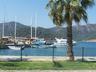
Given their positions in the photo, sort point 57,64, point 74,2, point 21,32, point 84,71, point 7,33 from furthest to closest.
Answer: point 21,32 → point 7,33 → point 74,2 → point 57,64 → point 84,71

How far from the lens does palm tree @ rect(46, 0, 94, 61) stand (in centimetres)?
2786

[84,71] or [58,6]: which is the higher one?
[58,6]

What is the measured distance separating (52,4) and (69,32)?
2.89m

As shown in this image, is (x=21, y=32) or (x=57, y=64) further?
(x=21, y=32)

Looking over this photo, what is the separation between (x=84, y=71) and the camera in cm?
2009

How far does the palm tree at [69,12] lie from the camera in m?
27.9

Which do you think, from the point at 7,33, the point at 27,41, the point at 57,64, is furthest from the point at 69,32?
the point at 7,33

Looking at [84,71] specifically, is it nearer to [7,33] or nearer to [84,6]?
[84,6]

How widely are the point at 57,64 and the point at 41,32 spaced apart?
145798mm

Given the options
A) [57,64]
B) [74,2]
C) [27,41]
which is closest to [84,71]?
[57,64]

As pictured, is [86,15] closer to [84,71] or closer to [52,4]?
[52,4]

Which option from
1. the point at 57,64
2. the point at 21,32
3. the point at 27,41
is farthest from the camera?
the point at 21,32

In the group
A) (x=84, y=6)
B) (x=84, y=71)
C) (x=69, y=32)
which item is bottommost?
(x=84, y=71)

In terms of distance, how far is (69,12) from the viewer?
92.3 feet
